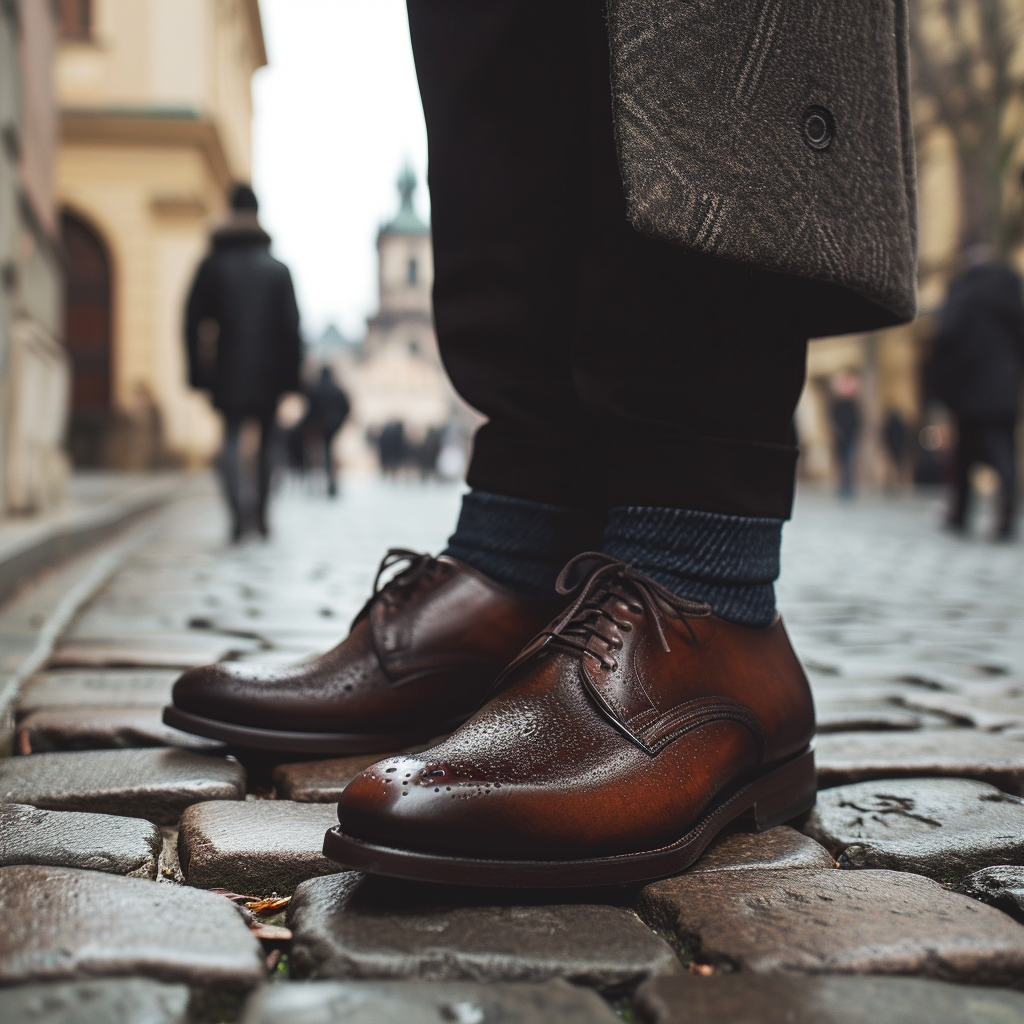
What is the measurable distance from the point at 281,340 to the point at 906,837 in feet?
17.7

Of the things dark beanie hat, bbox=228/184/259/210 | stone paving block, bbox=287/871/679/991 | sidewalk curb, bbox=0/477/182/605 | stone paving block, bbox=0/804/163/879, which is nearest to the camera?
stone paving block, bbox=287/871/679/991

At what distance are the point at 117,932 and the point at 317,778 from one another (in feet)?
1.76

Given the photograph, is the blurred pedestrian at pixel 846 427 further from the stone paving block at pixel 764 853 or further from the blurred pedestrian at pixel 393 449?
the stone paving block at pixel 764 853

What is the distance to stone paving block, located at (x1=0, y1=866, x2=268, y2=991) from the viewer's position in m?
0.83

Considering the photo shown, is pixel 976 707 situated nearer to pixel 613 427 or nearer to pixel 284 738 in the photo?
pixel 613 427

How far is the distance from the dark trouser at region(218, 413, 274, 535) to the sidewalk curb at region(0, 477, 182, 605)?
24.8 inches

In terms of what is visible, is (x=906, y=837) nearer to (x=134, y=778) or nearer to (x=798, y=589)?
(x=134, y=778)

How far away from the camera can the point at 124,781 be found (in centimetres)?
138

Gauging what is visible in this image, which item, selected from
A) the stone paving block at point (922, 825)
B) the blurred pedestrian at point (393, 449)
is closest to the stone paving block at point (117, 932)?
the stone paving block at point (922, 825)

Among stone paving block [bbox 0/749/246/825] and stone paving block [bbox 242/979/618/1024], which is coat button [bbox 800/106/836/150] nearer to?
stone paving block [bbox 242/979/618/1024]

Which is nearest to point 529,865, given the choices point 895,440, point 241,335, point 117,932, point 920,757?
point 117,932

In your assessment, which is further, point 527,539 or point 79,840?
point 527,539

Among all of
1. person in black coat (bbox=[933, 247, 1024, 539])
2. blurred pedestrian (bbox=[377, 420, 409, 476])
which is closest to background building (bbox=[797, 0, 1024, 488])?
person in black coat (bbox=[933, 247, 1024, 539])

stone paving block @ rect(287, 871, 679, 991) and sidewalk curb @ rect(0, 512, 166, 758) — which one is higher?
stone paving block @ rect(287, 871, 679, 991)
